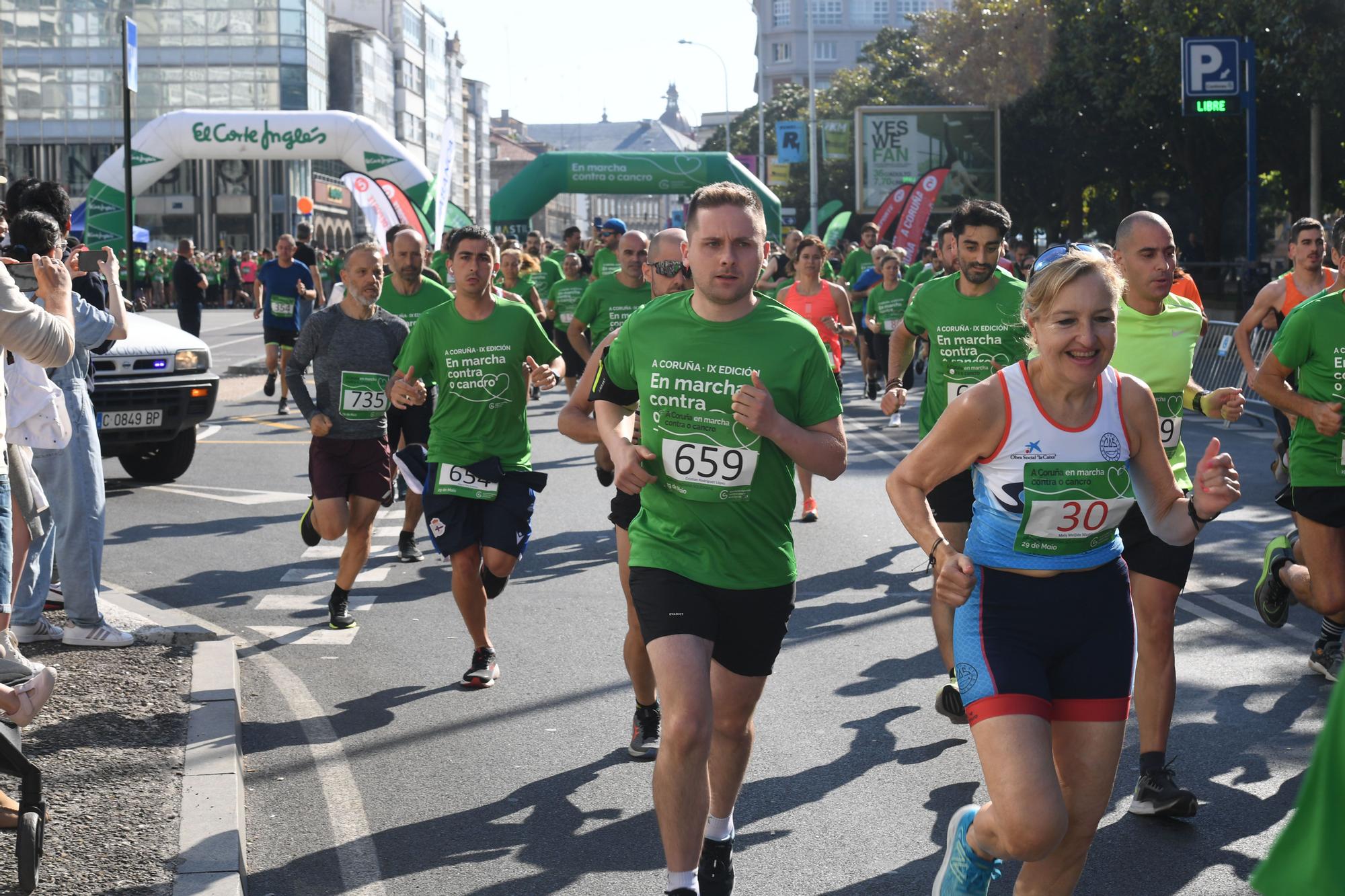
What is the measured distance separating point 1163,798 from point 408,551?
6088mm

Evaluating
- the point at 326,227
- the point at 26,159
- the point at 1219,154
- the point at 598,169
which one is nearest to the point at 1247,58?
the point at 1219,154

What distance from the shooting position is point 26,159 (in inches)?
3103

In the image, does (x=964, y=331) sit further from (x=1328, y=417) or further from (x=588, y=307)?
(x=588, y=307)

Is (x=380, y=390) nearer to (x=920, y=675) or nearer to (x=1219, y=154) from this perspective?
(x=920, y=675)

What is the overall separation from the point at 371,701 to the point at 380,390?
1819 millimetres

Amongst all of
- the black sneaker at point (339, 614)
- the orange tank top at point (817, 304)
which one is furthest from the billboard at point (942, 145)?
the black sneaker at point (339, 614)

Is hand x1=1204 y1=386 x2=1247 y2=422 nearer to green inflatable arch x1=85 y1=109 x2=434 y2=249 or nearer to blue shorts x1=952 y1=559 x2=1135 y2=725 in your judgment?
blue shorts x1=952 y1=559 x2=1135 y2=725

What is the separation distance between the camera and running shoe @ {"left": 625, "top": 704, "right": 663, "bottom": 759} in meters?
6.00

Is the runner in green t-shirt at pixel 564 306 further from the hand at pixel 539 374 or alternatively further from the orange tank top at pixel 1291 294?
the hand at pixel 539 374

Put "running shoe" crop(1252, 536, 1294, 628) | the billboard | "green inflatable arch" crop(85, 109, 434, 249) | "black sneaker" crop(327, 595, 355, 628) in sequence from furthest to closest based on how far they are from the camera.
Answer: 1. the billboard
2. "green inflatable arch" crop(85, 109, 434, 249)
3. "black sneaker" crop(327, 595, 355, 628)
4. "running shoe" crop(1252, 536, 1294, 628)

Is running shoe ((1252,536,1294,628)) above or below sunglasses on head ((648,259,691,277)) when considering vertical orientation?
below

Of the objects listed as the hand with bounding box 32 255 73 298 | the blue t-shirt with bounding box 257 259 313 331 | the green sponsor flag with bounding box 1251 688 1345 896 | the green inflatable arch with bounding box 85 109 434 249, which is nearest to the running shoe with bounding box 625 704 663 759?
the hand with bounding box 32 255 73 298

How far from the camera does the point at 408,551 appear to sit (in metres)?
10.3

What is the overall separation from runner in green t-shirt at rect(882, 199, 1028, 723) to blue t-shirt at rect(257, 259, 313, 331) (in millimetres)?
13337
